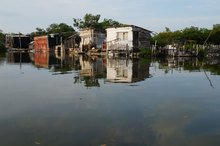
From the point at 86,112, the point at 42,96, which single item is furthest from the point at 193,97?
the point at 42,96

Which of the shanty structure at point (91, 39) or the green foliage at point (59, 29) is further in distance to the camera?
the green foliage at point (59, 29)

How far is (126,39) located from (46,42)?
32140 millimetres

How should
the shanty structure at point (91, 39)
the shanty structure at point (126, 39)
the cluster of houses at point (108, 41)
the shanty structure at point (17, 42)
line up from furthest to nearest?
the shanty structure at point (17, 42)
the shanty structure at point (91, 39)
the cluster of houses at point (108, 41)
the shanty structure at point (126, 39)

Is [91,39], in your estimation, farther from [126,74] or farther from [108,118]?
[108,118]

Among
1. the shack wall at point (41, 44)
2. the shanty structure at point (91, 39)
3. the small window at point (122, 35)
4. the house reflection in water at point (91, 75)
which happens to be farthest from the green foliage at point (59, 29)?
the house reflection in water at point (91, 75)

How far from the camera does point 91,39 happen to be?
43.1 m

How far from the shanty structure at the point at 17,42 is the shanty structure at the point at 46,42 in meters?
4.72

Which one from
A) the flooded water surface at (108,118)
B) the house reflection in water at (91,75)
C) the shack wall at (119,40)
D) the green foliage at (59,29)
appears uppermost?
the green foliage at (59,29)

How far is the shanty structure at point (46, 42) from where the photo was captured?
58.7 m

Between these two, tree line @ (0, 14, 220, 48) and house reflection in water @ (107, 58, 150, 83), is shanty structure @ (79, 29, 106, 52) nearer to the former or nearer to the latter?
tree line @ (0, 14, 220, 48)

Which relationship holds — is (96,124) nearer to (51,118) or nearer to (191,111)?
(51,118)

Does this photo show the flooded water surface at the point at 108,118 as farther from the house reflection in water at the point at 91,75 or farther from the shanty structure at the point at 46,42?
the shanty structure at the point at 46,42

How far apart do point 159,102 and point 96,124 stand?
269cm

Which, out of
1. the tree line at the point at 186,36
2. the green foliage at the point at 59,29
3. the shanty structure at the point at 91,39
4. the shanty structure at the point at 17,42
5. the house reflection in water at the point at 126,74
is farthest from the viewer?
the green foliage at the point at 59,29
